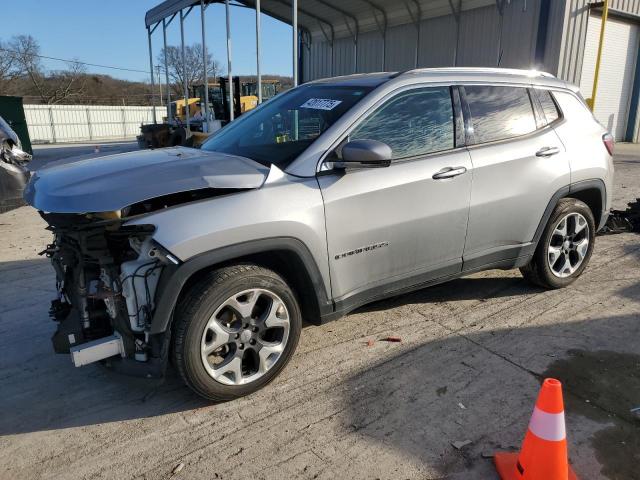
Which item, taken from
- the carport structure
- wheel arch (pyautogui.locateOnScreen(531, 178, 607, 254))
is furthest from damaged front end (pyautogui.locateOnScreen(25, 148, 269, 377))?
the carport structure

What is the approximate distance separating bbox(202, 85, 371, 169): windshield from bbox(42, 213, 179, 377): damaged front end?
0.97 meters

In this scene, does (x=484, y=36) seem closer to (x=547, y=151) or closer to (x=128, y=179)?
(x=547, y=151)

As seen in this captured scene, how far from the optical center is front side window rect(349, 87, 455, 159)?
3266mm

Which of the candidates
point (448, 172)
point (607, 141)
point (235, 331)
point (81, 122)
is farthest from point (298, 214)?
point (81, 122)

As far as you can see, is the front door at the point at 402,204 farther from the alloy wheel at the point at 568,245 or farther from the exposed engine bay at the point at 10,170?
the exposed engine bay at the point at 10,170

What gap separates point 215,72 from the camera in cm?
5472

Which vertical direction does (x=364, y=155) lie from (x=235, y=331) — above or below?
above

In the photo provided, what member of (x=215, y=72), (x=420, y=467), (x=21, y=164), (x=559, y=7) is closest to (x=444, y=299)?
(x=420, y=467)

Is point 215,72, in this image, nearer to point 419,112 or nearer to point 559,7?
point 559,7

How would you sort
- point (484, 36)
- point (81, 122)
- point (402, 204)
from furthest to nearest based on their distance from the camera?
point (81, 122)
point (484, 36)
point (402, 204)

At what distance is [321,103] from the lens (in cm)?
347

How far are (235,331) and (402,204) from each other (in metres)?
1.35

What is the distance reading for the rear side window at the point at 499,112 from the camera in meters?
3.72

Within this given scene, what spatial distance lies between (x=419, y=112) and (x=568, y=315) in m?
2.02
